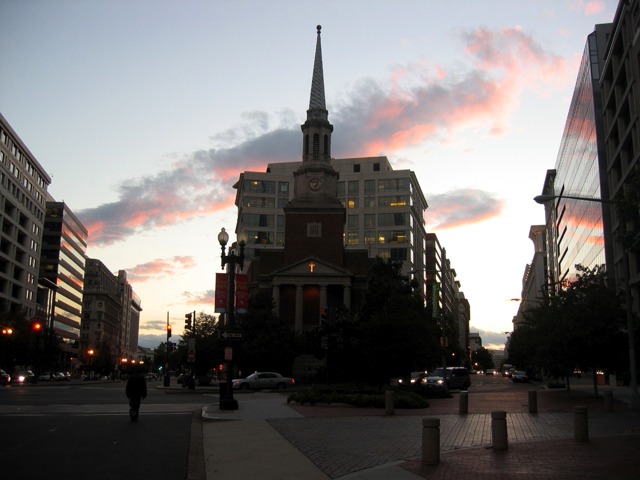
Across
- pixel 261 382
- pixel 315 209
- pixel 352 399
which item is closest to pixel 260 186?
pixel 315 209

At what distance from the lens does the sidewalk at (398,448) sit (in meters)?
11.6

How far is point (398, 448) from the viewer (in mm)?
14680

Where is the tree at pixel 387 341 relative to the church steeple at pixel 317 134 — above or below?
below

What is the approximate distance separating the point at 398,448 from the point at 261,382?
119 ft

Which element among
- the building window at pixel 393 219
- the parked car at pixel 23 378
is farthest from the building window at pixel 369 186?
the parked car at pixel 23 378

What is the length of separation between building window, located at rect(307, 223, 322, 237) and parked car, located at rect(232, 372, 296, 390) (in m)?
35.6

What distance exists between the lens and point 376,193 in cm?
12675

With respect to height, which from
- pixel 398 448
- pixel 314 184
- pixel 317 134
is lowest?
pixel 398 448

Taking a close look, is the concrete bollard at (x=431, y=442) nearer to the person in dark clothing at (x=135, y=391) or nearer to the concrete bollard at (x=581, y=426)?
the concrete bollard at (x=581, y=426)

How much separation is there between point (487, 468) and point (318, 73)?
267 ft

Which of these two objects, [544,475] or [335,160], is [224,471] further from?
[335,160]

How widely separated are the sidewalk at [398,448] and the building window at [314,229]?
62314mm

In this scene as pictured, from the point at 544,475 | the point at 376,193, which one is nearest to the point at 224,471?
the point at 544,475

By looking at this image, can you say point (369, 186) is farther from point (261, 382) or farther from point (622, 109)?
point (261, 382)
